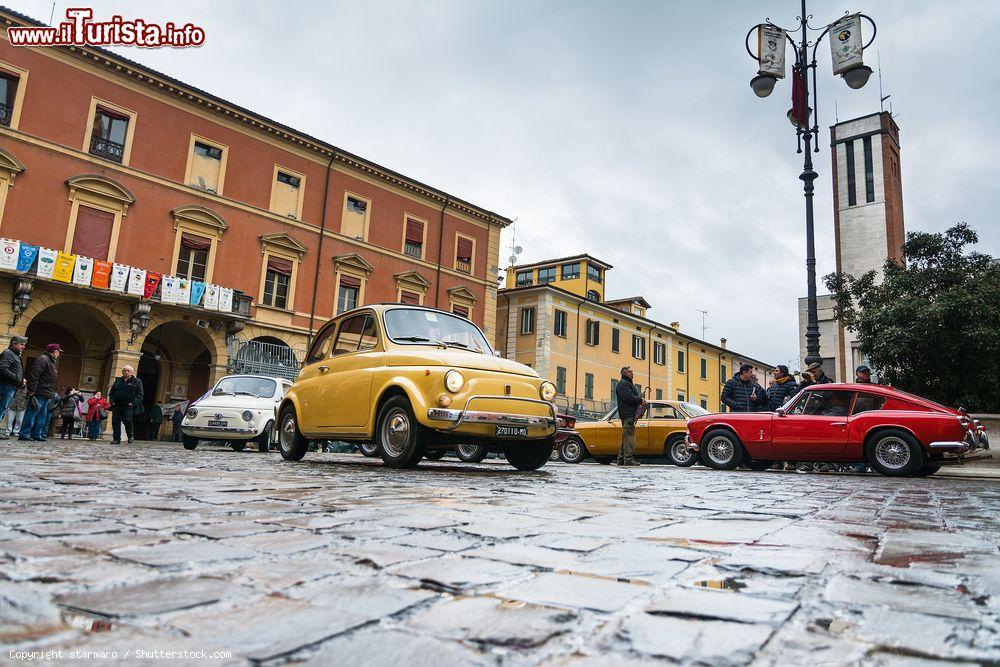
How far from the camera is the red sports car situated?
9.16m

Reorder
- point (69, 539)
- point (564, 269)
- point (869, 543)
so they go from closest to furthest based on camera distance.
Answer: point (69, 539) < point (869, 543) < point (564, 269)

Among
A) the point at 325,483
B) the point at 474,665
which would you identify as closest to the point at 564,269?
the point at 325,483

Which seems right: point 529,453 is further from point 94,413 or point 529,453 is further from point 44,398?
point 94,413

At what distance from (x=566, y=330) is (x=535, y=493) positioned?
3777 centimetres

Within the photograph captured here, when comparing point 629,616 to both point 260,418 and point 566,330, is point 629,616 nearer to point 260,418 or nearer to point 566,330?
point 260,418

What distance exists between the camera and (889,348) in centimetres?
1705

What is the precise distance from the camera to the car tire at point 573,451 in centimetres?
1596

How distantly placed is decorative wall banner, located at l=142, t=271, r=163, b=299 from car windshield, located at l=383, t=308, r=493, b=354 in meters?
19.6

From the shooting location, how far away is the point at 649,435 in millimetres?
14578

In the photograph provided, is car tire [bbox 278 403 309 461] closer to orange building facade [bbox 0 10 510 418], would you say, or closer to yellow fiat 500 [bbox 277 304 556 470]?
yellow fiat 500 [bbox 277 304 556 470]

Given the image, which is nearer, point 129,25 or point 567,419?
point 567,419

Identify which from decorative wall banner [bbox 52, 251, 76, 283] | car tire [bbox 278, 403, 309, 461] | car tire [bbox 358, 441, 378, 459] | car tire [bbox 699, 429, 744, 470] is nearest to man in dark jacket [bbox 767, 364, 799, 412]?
car tire [bbox 699, 429, 744, 470]

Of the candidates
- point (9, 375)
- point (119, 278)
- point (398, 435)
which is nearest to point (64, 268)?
point (119, 278)

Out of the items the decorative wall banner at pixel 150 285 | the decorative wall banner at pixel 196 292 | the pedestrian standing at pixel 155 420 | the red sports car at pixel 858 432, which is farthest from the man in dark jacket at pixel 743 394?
the pedestrian standing at pixel 155 420
